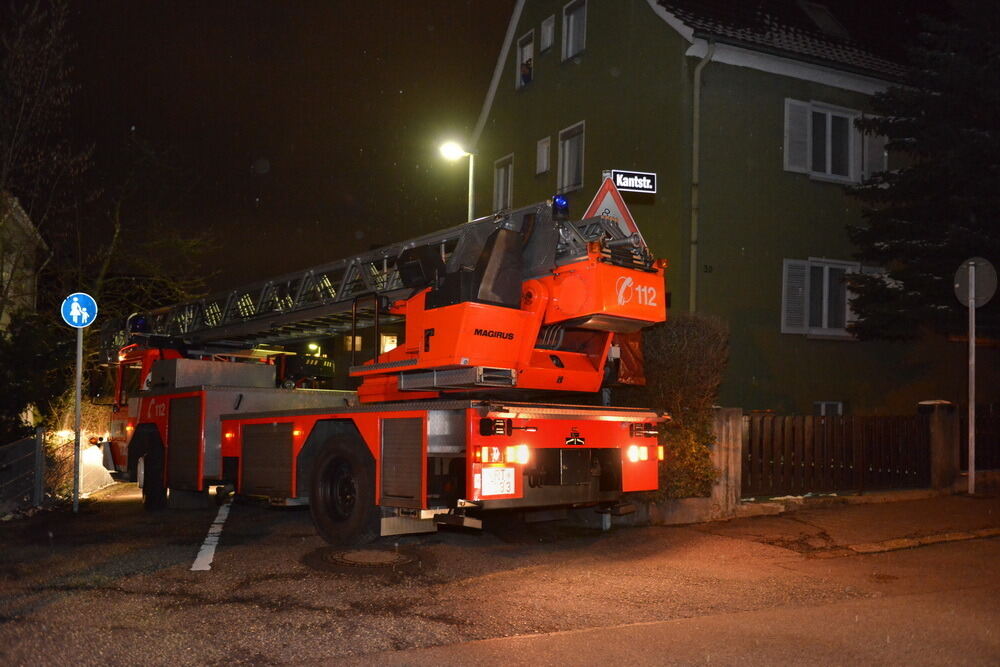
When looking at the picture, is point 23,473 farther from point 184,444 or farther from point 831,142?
point 831,142

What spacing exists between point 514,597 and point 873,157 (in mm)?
14956

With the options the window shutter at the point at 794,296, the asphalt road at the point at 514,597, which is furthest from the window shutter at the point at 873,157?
the asphalt road at the point at 514,597

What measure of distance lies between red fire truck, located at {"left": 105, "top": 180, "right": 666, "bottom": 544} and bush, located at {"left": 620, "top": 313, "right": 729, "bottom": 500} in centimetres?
98

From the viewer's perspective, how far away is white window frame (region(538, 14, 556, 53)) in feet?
72.1

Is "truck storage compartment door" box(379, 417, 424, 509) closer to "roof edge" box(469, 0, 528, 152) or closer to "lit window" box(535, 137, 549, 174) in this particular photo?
"lit window" box(535, 137, 549, 174)

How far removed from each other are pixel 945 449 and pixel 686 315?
539 centimetres

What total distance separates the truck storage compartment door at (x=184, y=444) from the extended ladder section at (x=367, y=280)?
1.27m

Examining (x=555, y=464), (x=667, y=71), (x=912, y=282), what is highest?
(x=667, y=71)

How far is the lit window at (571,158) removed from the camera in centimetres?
2058

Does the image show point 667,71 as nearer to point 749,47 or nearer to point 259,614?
point 749,47

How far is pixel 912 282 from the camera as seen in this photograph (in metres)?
16.0

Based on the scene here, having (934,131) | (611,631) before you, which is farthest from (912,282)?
(611,631)

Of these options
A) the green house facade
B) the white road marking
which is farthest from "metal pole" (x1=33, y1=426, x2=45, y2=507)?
the green house facade

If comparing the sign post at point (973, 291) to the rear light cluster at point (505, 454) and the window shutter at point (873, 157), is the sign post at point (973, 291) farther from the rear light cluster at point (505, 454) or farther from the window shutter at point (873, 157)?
the rear light cluster at point (505, 454)
